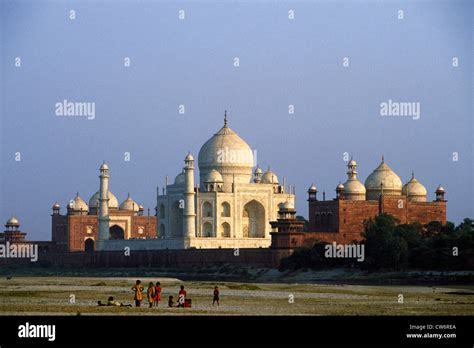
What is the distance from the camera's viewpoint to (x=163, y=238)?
94.4m

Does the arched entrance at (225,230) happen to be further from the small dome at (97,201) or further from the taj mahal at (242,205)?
the small dome at (97,201)

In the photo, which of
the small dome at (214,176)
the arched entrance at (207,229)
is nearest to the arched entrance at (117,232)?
the small dome at (214,176)

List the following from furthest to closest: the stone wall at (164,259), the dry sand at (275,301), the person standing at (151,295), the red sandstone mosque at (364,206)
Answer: the red sandstone mosque at (364,206), the stone wall at (164,259), the person standing at (151,295), the dry sand at (275,301)

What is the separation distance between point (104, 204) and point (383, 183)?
71.8 feet

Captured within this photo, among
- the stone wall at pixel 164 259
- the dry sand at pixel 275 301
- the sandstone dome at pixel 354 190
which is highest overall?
the sandstone dome at pixel 354 190

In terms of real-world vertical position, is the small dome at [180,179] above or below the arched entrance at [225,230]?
above

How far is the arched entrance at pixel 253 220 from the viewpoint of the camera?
9675 centimetres

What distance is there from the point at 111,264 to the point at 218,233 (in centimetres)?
867

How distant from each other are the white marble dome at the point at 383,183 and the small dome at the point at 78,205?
28.1m

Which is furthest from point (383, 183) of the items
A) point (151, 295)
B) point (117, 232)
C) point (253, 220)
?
point (151, 295)

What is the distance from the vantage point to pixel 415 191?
9500 centimetres
